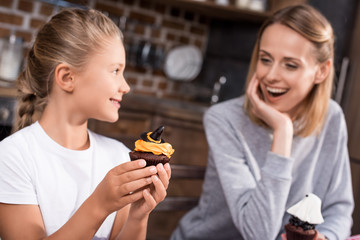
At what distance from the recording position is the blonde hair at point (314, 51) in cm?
132

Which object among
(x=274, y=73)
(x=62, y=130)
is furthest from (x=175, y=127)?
(x=62, y=130)

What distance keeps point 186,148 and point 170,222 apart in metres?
0.48

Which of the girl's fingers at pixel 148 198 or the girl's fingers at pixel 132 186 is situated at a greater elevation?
the girl's fingers at pixel 132 186

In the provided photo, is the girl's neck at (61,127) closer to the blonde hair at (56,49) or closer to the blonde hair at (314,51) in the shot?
the blonde hair at (56,49)

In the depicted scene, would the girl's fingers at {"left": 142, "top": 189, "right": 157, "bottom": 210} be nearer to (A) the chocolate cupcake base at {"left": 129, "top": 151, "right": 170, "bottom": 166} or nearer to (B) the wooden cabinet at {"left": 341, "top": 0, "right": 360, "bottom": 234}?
(A) the chocolate cupcake base at {"left": 129, "top": 151, "right": 170, "bottom": 166}

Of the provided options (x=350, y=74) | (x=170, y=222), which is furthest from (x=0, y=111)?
(x=350, y=74)

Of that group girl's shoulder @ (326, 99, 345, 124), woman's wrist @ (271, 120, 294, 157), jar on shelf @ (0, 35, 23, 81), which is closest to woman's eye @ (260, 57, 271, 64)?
woman's wrist @ (271, 120, 294, 157)

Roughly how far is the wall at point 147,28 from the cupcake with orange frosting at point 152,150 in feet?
7.10

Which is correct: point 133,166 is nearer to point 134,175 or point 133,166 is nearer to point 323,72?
point 134,175

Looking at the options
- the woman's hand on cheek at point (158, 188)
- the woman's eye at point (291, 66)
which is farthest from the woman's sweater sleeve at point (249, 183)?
the woman's hand on cheek at point (158, 188)

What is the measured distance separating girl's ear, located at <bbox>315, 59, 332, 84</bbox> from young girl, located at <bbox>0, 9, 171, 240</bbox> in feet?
2.42

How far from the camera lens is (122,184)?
30.6 inches

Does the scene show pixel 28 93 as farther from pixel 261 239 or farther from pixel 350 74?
pixel 350 74

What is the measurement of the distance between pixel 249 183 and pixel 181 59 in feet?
7.33
